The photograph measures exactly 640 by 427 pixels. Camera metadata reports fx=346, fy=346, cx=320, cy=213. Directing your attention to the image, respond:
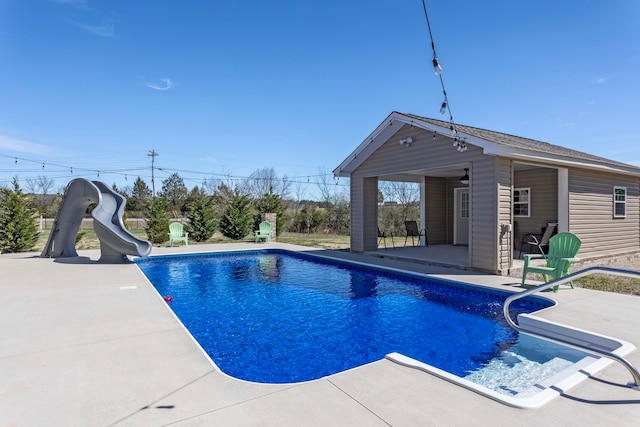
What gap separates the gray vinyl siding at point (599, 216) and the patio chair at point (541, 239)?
46 cm

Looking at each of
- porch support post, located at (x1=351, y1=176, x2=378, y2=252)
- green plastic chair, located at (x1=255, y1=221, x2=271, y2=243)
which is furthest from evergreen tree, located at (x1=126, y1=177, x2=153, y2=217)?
porch support post, located at (x1=351, y1=176, x2=378, y2=252)

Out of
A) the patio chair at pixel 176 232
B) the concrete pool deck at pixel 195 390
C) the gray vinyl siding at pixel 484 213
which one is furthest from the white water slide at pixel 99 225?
the gray vinyl siding at pixel 484 213

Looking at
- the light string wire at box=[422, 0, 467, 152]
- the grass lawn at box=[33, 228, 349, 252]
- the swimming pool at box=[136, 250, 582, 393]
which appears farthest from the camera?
the grass lawn at box=[33, 228, 349, 252]

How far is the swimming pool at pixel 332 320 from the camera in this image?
389 centimetres

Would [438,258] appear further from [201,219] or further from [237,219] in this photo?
[201,219]

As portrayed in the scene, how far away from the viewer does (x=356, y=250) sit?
11.4 metres

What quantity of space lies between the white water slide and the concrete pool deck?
5.24m

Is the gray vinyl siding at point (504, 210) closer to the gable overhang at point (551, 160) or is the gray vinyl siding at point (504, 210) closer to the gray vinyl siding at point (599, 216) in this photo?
the gable overhang at point (551, 160)

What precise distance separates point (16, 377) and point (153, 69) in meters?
13.0

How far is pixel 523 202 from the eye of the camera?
1057cm

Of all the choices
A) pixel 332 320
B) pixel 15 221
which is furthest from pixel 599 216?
pixel 15 221

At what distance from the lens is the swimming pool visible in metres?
3.89

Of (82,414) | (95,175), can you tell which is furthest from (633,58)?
(95,175)

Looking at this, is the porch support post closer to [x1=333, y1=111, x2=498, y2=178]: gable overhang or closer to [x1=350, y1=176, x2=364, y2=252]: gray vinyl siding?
[x1=350, y1=176, x2=364, y2=252]: gray vinyl siding
